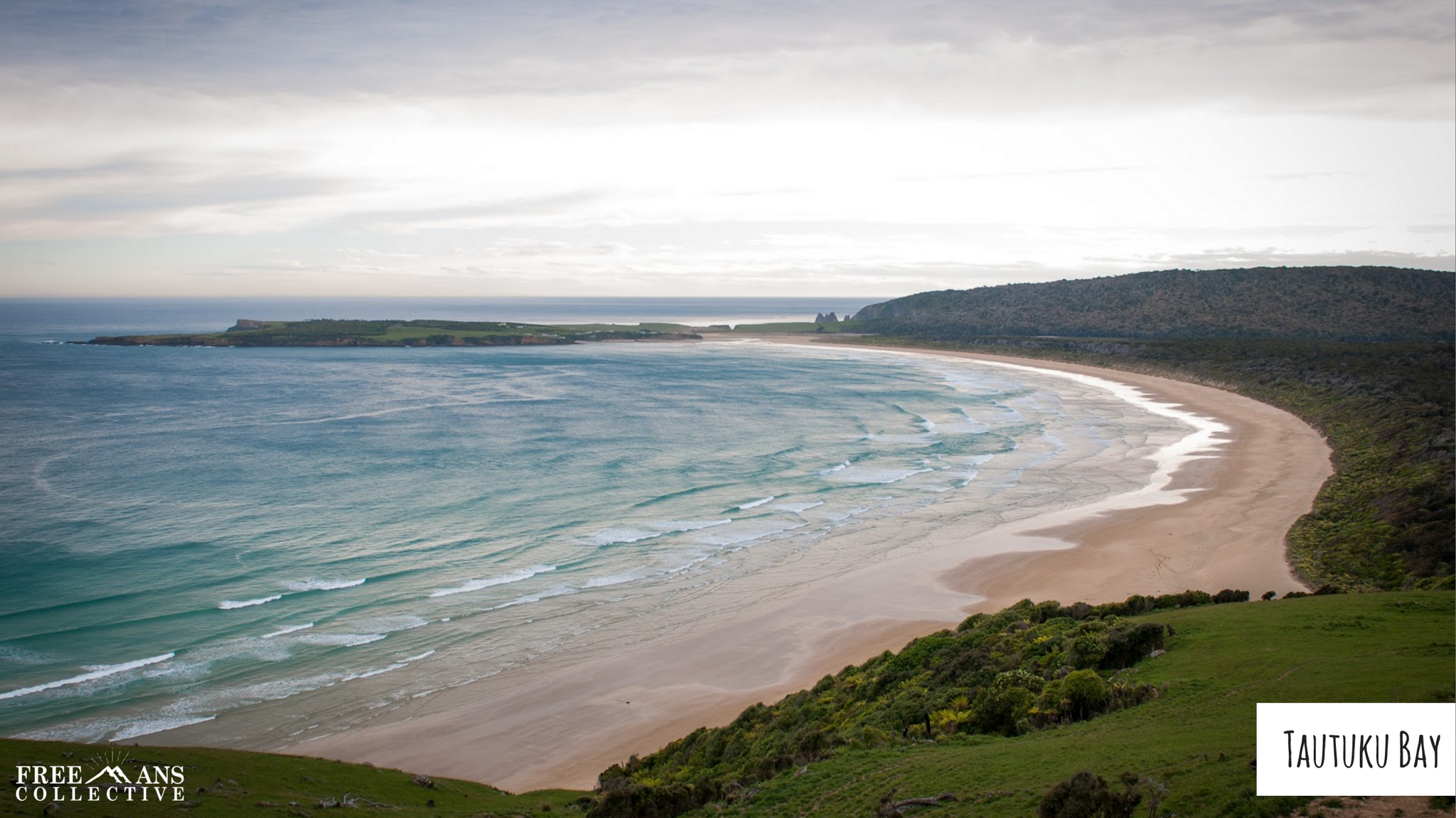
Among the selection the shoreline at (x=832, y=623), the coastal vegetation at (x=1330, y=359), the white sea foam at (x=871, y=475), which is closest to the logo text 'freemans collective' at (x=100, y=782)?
the shoreline at (x=832, y=623)

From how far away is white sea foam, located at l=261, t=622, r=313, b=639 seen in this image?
19862 millimetres

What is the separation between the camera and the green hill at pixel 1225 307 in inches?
4149

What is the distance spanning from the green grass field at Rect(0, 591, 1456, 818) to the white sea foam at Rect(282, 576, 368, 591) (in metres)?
12.1

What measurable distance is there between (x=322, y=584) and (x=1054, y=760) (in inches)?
812

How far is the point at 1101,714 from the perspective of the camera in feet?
39.4

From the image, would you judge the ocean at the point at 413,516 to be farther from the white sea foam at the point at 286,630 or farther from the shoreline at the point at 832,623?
the shoreline at the point at 832,623

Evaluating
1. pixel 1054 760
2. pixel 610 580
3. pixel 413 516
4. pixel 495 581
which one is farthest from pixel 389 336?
pixel 1054 760

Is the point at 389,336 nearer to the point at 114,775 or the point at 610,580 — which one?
Result: the point at 610,580

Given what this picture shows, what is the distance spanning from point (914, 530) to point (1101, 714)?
57.6ft

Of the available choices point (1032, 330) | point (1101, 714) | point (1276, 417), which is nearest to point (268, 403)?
point (1101, 714)

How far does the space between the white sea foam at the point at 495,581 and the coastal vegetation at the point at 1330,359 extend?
21345mm

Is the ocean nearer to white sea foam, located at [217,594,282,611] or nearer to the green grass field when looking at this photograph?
white sea foam, located at [217,594,282,611]

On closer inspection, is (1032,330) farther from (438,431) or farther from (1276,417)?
(438,431)

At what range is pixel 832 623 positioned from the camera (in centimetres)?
2142
